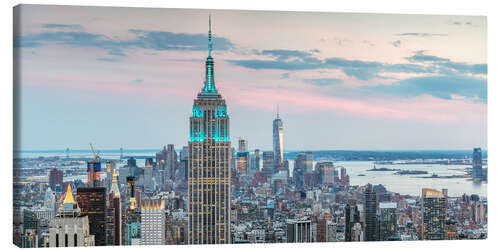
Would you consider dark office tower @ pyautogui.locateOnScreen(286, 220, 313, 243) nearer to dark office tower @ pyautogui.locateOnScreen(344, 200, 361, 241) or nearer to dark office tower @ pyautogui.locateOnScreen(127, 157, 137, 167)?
dark office tower @ pyautogui.locateOnScreen(344, 200, 361, 241)

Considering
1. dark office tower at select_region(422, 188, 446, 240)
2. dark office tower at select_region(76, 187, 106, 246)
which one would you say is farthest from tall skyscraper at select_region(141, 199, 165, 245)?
dark office tower at select_region(422, 188, 446, 240)

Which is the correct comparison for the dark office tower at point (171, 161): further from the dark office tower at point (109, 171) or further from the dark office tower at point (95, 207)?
the dark office tower at point (95, 207)

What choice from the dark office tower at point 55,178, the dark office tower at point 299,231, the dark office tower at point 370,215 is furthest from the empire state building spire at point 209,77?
the dark office tower at point 370,215

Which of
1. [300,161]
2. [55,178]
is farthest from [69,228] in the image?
[300,161]

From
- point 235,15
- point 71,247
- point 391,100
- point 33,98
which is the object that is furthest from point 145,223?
point 391,100

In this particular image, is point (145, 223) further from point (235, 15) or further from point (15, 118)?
point (235, 15)
